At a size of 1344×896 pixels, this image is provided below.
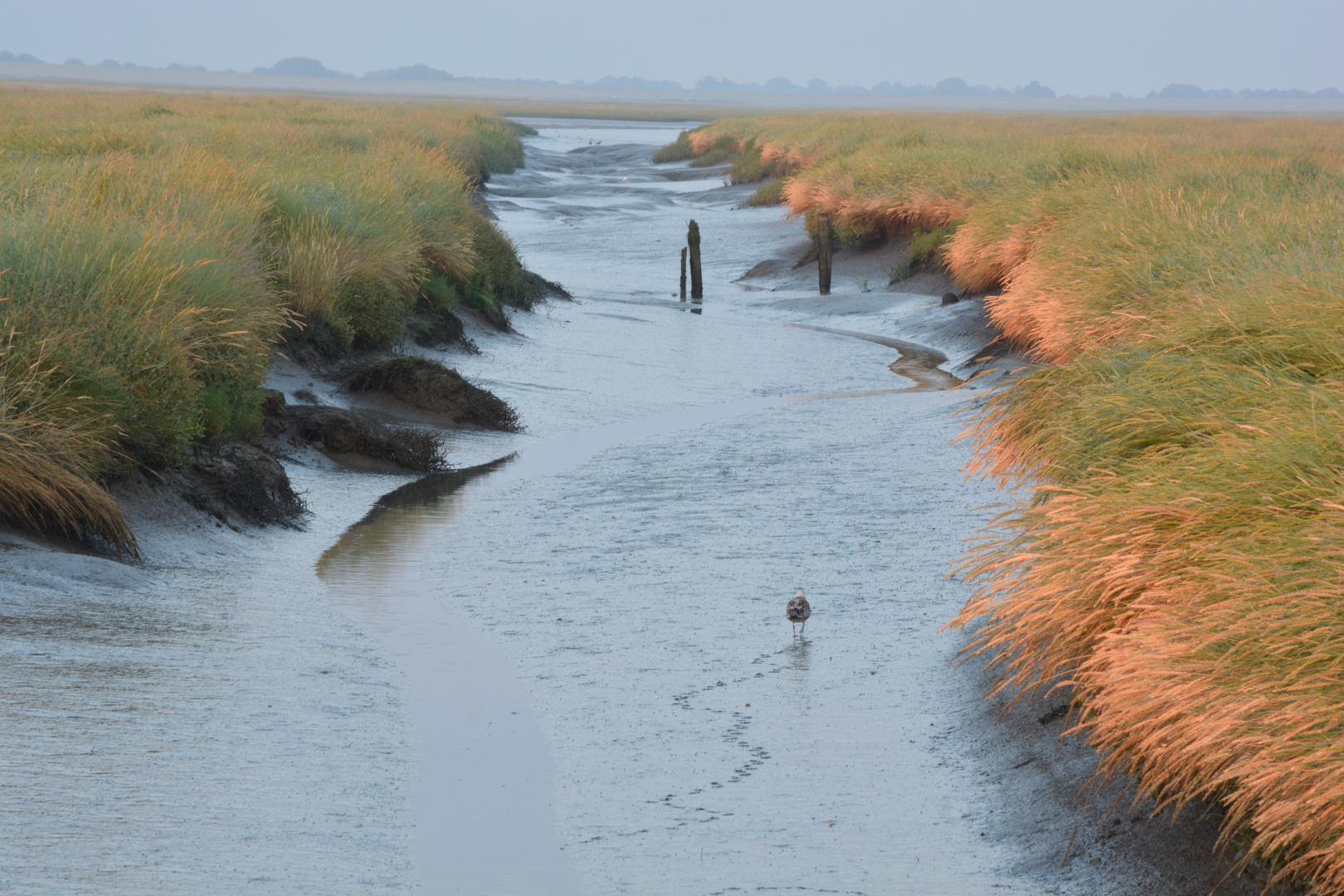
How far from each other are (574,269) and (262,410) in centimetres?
1727

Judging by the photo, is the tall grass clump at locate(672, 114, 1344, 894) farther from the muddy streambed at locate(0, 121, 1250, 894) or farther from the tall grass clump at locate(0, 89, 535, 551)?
the tall grass clump at locate(0, 89, 535, 551)

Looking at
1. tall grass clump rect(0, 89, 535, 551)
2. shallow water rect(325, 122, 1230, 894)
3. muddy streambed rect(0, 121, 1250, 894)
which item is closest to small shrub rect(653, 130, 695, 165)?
tall grass clump rect(0, 89, 535, 551)

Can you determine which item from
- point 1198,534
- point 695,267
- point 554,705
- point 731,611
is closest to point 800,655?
point 731,611

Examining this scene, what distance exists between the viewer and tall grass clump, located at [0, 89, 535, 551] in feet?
21.7

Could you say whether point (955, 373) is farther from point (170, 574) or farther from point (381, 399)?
point (170, 574)

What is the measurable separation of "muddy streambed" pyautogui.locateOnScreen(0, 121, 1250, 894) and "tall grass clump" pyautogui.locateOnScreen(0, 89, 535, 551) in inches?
22.3

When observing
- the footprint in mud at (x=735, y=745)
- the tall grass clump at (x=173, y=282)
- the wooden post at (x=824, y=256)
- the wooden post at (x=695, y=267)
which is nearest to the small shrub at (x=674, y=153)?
the wooden post at (x=695, y=267)

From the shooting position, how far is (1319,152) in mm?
29188

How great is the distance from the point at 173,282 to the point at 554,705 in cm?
465

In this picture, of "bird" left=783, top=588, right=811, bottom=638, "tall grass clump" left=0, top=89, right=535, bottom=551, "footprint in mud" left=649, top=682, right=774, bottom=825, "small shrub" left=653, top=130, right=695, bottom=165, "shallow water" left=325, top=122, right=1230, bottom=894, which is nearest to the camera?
"shallow water" left=325, top=122, right=1230, bottom=894

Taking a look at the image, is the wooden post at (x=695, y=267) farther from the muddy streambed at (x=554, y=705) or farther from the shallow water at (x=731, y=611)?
the muddy streambed at (x=554, y=705)

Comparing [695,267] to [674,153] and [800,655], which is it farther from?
[674,153]

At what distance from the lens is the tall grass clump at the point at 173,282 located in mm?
6617

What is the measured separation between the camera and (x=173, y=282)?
8531mm
